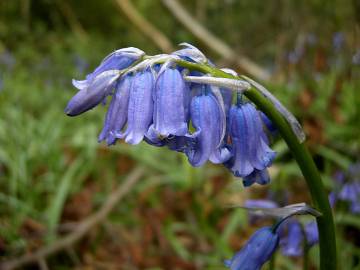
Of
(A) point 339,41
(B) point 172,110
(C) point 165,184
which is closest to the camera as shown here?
(B) point 172,110

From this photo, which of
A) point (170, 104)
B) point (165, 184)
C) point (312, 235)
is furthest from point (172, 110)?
point (165, 184)

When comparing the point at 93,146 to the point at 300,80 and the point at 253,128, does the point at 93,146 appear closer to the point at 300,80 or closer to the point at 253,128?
the point at 300,80

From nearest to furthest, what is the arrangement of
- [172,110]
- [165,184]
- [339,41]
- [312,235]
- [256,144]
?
[172,110] → [256,144] → [312,235] → [165,184] → [339,41]

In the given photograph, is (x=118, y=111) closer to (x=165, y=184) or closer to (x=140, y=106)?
(x=140, y=106)

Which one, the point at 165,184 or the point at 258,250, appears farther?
the point at 165,184

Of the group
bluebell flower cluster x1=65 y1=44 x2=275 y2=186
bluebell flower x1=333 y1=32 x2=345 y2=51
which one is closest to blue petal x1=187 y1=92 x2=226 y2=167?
bluebell flower cluster x1=65 y1=44 x2=275 y2=186

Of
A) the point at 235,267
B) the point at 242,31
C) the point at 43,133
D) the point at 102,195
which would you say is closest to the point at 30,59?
the point at 242,31
